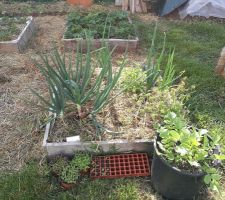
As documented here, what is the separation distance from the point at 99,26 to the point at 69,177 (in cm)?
280

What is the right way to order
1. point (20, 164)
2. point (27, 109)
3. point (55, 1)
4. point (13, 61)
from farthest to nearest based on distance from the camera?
point (55, 1)
point (13, 61)
point (27, 109)
point (20, 164)

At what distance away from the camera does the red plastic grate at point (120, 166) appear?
2.61 meters

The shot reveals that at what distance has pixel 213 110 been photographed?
3.40 meters

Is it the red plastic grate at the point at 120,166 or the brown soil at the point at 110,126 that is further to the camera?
the brown soil at the point at 110,126

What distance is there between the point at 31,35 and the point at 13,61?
0.87 m

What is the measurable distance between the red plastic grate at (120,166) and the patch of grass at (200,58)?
2.71 ft

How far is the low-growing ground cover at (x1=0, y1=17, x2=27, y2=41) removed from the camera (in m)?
4.42

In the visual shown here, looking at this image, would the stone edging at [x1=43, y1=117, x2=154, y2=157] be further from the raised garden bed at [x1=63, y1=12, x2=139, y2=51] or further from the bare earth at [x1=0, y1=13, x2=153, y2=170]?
the raised garden bed at [x1=63, y1=12, x2=139, y2=51]

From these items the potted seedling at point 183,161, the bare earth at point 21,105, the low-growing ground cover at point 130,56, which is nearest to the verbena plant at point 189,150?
the potted seedling at point 183,161

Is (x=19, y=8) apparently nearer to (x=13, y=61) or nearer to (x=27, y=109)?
(x=13, y=61)

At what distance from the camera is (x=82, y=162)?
2578mm

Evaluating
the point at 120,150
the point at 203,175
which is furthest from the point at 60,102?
the point at 203,175

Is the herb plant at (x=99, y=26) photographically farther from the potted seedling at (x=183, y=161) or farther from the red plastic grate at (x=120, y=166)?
the potted seedling at (x=183, y=161)

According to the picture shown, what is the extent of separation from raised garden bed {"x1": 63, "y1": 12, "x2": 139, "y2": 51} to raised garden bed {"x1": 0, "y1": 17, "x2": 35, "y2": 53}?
0.65 meters
